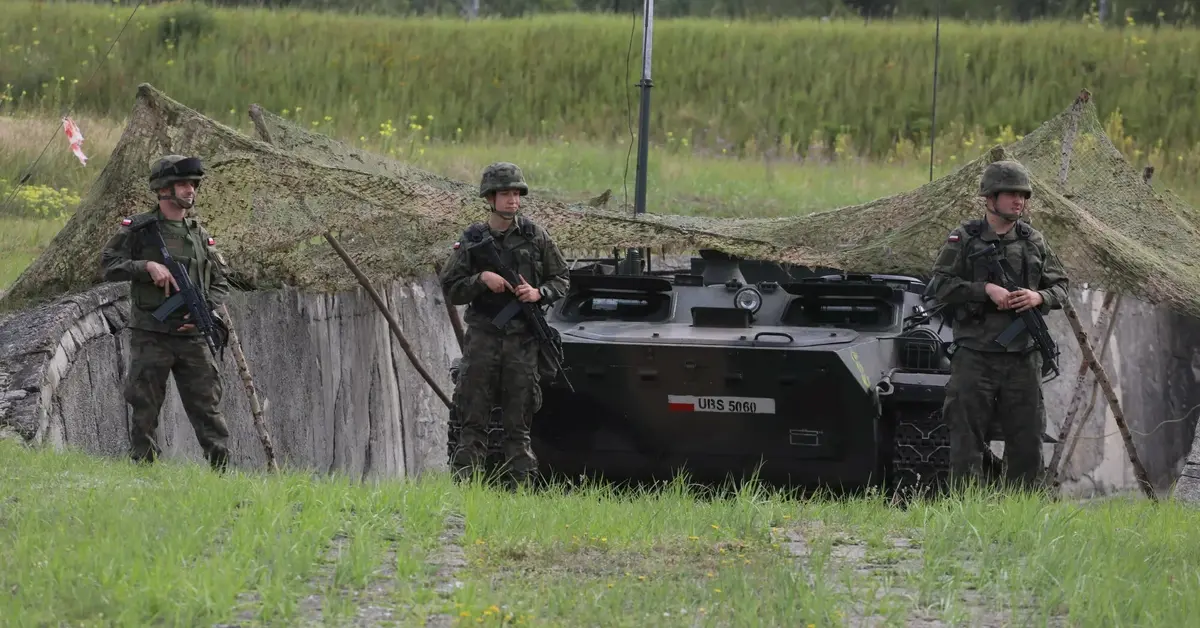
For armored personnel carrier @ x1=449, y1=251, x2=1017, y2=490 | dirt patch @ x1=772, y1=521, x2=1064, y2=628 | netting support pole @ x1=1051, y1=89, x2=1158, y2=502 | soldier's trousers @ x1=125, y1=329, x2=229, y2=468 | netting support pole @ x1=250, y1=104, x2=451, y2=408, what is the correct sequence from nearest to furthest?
dirt patch @ x1=772, y1=521, x2=1064, y2=628
soldier's trousers @ x1=125, y1=329, x2=229, y2=468
armored personnel carrier @ x1=449, y1=251, x2=1017, y2=490
netting support pole @ x1=1051, y1=89, x2=1158, y2=502
netting support pole @ x1=250, y1=104, x2=451, y2=408

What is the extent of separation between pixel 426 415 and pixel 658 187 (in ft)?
31.7

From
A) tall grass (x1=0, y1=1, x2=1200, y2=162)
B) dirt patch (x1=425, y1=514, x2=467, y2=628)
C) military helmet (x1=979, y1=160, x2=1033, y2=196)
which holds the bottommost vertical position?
tall grass (x1=0, y1=1, x2=1200, y2=162)

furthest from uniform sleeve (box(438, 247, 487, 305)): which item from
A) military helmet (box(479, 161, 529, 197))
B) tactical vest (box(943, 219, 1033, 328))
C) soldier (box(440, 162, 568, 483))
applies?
tactical vest (box(943, 219, 1033, 328))

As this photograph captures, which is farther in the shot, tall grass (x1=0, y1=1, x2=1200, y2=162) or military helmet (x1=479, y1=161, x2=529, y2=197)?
tall grass (x1=0, y1=1, x2=1200, y2=162)

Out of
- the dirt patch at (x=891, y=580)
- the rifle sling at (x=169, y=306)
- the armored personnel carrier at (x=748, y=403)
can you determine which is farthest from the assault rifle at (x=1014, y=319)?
the rifle sling at (x=169, y=306)

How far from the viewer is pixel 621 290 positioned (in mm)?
10984

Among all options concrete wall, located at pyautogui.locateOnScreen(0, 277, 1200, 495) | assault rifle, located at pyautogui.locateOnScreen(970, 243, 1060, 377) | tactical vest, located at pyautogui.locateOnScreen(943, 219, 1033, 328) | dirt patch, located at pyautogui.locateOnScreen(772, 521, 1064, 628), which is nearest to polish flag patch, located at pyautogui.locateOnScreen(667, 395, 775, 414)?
tactical vest, located at pyautogui.locateOnScreen(943, 219, 1033, 328)

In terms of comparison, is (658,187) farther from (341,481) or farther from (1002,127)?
(341,481)

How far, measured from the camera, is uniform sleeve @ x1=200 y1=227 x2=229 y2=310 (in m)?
9.40

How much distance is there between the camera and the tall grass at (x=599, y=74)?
90.7 feet

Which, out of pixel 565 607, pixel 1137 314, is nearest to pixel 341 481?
pixel 565 607

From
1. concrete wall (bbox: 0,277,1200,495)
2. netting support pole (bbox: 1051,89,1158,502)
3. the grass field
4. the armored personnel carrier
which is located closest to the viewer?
the grass field

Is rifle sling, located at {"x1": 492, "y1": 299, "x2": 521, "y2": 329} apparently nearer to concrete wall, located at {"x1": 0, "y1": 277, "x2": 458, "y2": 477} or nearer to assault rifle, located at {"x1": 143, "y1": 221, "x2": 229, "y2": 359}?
assault rifle, located at {"x1": 143, "y1": 221, "x2": 229, "y2": 359}

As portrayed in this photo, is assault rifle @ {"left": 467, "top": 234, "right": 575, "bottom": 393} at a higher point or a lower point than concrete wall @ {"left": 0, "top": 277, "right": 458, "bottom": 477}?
higher
